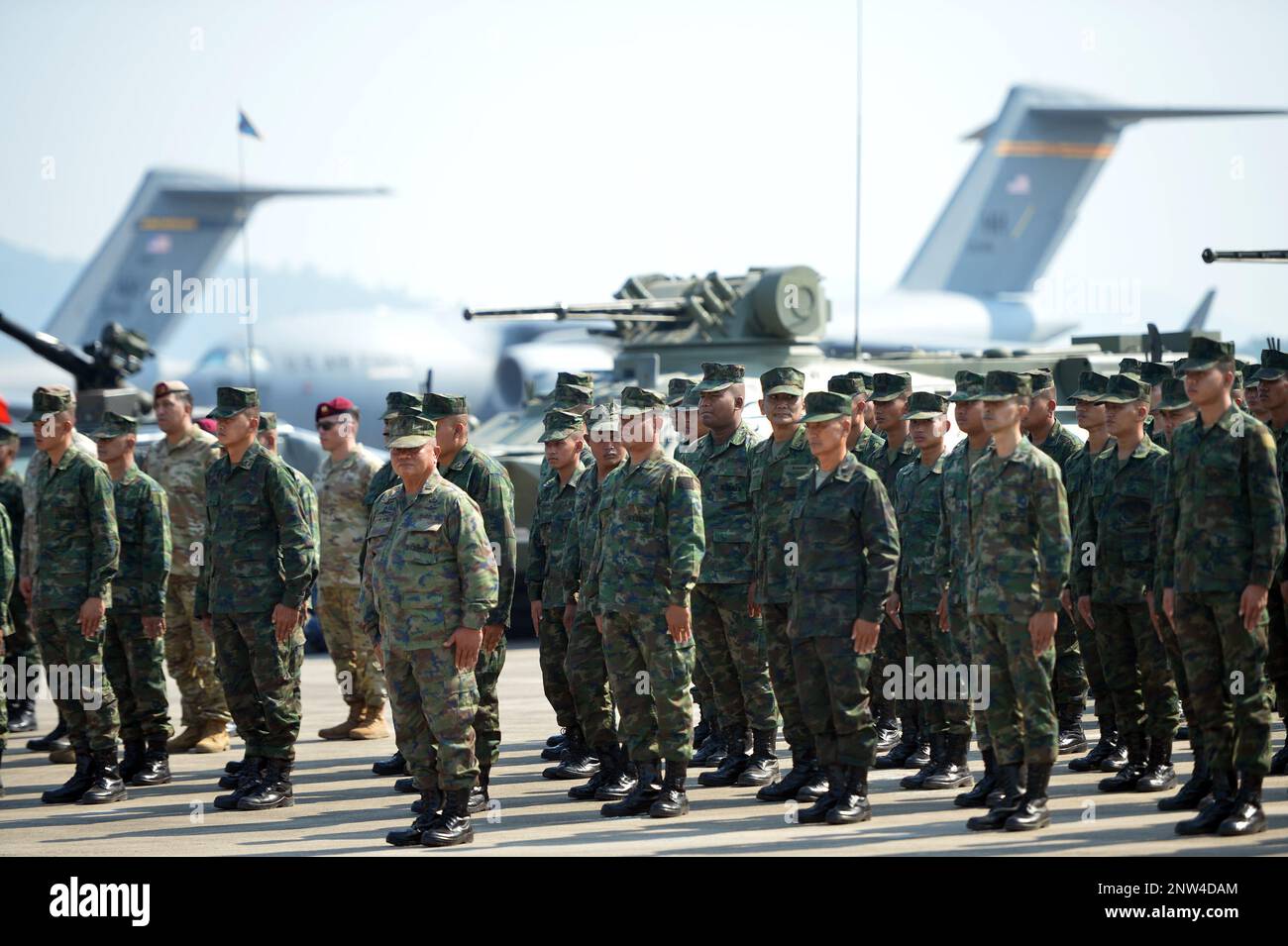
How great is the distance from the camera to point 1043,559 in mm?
7770

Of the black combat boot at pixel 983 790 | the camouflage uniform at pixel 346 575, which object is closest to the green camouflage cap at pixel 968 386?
the black combat boot at pixel 983 790

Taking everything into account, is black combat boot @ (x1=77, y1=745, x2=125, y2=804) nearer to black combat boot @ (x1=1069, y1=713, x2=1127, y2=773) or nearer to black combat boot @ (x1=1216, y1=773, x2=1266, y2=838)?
black combat boot @ (x1=1069, y1=713, x2=1127, y2=773)

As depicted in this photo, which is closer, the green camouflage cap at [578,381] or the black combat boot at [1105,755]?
the black combat boot at [1105,755]

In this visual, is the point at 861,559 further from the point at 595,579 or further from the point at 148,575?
the point at 148,575

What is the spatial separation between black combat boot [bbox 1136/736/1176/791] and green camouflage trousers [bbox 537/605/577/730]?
3072mm

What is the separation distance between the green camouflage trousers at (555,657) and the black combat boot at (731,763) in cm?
102

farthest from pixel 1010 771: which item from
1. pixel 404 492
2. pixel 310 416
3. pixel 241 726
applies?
pixel 310 416

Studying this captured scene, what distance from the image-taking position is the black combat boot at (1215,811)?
7.46 meters

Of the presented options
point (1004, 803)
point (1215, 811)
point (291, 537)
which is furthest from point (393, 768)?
point (1215, 811)

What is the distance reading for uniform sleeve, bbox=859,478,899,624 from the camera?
805 centimetres

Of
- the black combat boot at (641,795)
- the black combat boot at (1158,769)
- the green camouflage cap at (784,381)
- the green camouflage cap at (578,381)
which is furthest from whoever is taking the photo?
the green camouflage cap at (578,381)

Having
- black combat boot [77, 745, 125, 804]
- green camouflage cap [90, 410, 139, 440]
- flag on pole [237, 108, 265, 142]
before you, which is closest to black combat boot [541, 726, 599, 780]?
black combat boot [77, 745, 125, 804]

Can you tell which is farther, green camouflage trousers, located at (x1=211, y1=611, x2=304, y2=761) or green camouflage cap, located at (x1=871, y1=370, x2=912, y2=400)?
green camouflage cap, located at (x1=871, y1=370, x2=912, y2=400)

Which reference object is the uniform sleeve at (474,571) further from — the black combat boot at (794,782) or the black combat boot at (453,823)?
the black combat boot at (794,782)
